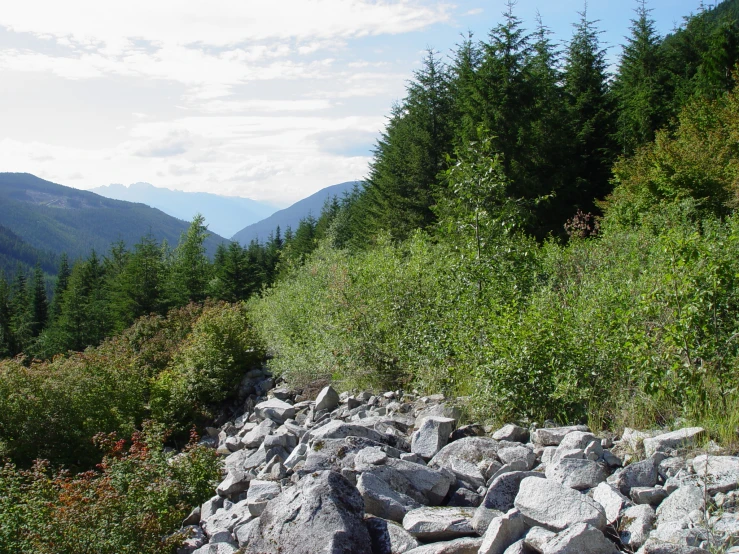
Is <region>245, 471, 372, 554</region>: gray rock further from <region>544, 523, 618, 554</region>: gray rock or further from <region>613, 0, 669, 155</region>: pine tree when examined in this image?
<region>613, 0, 669, 155</region>: pine tree

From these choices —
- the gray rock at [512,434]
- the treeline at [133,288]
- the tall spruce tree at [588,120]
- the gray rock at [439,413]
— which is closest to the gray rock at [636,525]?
the gray rock at [512,434]

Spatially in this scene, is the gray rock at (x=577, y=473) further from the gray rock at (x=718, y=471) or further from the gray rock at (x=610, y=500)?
the gray rock at (x=718, y=471)

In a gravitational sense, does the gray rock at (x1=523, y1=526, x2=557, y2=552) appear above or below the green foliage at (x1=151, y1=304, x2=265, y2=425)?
above

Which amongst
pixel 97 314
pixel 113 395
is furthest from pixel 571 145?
pixel 97 314

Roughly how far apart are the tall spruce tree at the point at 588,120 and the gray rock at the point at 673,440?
20.5 meters

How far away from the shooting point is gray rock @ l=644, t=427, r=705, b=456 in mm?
4680

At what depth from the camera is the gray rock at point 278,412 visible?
9863 millimetres

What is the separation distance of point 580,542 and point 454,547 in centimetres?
83

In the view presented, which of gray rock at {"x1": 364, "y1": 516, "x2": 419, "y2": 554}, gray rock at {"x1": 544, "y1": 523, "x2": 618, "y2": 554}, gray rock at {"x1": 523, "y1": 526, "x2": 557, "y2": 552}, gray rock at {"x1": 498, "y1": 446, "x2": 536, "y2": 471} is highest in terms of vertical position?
gray rock at {"x1": 544, "y1": 523, "x2": 618, "y2": 554}

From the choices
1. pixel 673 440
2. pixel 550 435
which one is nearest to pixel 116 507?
pixel 550 435

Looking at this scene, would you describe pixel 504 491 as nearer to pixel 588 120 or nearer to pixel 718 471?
pixel 718 471

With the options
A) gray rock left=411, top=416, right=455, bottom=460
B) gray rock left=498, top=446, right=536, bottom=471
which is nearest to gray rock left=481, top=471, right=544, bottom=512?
gray rock left=498, top=446, right=536, bottom=471

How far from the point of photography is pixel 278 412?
32.7ft

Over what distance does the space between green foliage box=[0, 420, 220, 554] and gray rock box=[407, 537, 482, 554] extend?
263cm
